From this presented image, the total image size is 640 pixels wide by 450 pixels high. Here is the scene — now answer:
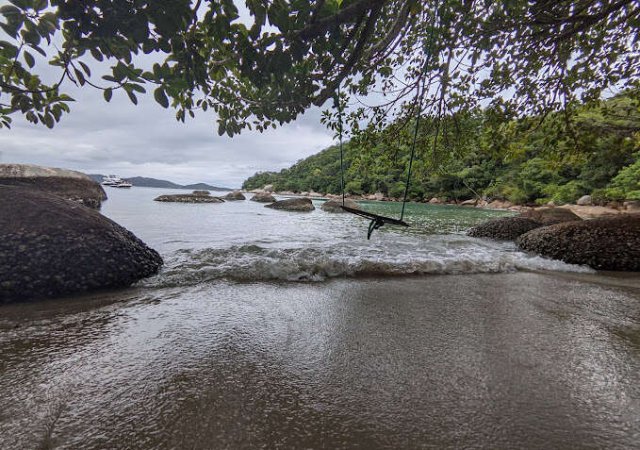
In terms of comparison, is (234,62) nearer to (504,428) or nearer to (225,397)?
(225,397)

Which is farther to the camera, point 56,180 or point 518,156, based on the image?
point 56,180

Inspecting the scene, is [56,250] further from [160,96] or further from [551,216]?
[551,216]

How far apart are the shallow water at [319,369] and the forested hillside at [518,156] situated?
2.57m

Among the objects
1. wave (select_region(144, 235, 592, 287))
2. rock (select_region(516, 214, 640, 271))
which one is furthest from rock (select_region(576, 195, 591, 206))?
wave (select_region(144, 235, 592, 287))

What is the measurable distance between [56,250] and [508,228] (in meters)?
11.3

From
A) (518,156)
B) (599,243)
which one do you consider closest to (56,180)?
(518,156)

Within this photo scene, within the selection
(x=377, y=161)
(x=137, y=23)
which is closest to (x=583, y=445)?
(x=137, y=23)

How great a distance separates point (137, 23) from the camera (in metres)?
1.50

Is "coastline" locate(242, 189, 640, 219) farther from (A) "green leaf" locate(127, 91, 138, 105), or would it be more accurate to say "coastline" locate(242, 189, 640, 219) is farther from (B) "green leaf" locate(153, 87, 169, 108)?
(A) "green leaf" locate(127, 91, 138, 105)

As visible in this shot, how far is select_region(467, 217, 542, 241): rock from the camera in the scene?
30.4 feet

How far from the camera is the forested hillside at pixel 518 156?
15.1ft

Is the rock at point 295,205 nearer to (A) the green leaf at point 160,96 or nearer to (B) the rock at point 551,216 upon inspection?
(B) the rock at point 551,216

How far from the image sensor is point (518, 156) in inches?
190

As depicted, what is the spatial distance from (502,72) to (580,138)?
169 centimetres
